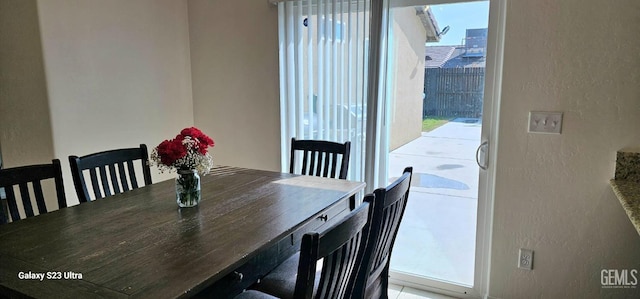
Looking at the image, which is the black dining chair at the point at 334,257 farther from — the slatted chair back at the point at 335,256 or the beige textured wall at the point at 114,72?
the beige textured wall at the point at 114,72

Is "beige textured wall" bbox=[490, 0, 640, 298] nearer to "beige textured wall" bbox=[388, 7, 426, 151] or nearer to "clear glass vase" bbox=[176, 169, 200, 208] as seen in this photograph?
"beige textured wall" bbox=[388, 7, 426, 151]

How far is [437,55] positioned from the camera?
2.53 metres

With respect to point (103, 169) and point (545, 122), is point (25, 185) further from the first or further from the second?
point (545, 122)

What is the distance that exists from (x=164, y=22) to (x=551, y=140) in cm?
282

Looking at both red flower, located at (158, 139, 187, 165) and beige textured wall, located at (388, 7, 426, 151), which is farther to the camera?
beige textured wall, located at (388, 7, 426, 151)

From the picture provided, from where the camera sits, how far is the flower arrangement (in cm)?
170

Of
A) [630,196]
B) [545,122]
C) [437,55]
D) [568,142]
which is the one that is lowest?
[630,196]

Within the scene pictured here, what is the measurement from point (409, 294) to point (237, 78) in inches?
80.2

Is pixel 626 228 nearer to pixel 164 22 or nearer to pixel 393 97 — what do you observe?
pixel 393 97

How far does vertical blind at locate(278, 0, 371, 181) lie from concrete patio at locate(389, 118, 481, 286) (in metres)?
0.39

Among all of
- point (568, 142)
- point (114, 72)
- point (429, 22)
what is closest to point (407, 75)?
point (429, 22)

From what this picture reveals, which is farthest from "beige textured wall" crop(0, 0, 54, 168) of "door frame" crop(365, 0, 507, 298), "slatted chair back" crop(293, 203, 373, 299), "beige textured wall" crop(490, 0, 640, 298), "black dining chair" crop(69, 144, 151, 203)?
"beige textured wall" crop(490, 0, 640, 298)

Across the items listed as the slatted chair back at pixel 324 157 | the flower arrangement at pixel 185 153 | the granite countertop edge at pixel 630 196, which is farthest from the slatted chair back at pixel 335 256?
the slatted chair back at pixel 324 157

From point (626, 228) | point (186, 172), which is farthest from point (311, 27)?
point (626, 228)
